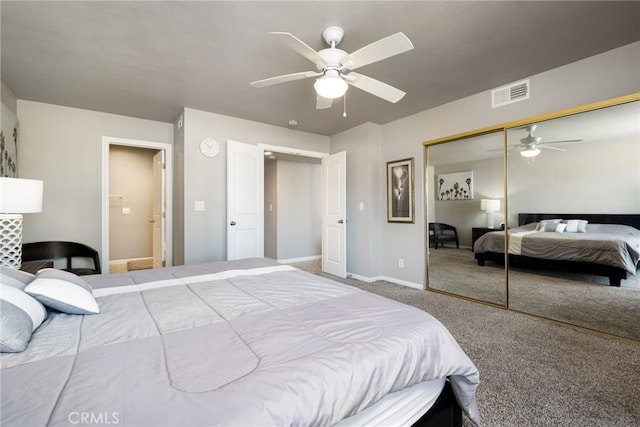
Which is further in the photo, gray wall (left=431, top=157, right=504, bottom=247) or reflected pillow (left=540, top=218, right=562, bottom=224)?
gray wall (left=431, top=157, right=504, bottom=247)

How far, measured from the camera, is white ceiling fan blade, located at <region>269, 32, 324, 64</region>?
5.04 ft

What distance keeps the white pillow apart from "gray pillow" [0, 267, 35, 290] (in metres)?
0.07

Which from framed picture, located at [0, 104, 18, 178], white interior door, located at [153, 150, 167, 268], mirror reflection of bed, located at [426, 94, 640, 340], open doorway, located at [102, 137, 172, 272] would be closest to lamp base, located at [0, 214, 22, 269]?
framed picture, located at [0, 104, 18, 178]

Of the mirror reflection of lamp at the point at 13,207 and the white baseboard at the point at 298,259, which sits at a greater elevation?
the mirror reflection of lamp at the point at 13,207

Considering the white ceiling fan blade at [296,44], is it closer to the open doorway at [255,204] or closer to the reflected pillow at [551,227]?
the open doorway at [255,204]

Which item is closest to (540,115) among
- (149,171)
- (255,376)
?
(255,376)

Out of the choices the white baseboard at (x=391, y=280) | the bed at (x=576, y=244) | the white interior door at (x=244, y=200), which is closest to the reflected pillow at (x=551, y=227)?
the bed at (x=576, y=244)

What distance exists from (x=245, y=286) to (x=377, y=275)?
3003mm

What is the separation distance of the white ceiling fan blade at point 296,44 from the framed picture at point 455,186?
2342 millimetres

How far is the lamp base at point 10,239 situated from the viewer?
216 centimetres

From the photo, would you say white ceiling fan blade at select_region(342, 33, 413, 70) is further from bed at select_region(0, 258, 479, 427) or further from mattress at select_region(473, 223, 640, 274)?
mattress at select_region(473, 223, 640, 274)

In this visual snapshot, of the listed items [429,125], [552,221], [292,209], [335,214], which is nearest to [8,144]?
[335,214]

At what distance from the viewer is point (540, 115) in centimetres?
268

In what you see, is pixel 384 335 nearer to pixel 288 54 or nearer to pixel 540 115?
pixel 288 54
